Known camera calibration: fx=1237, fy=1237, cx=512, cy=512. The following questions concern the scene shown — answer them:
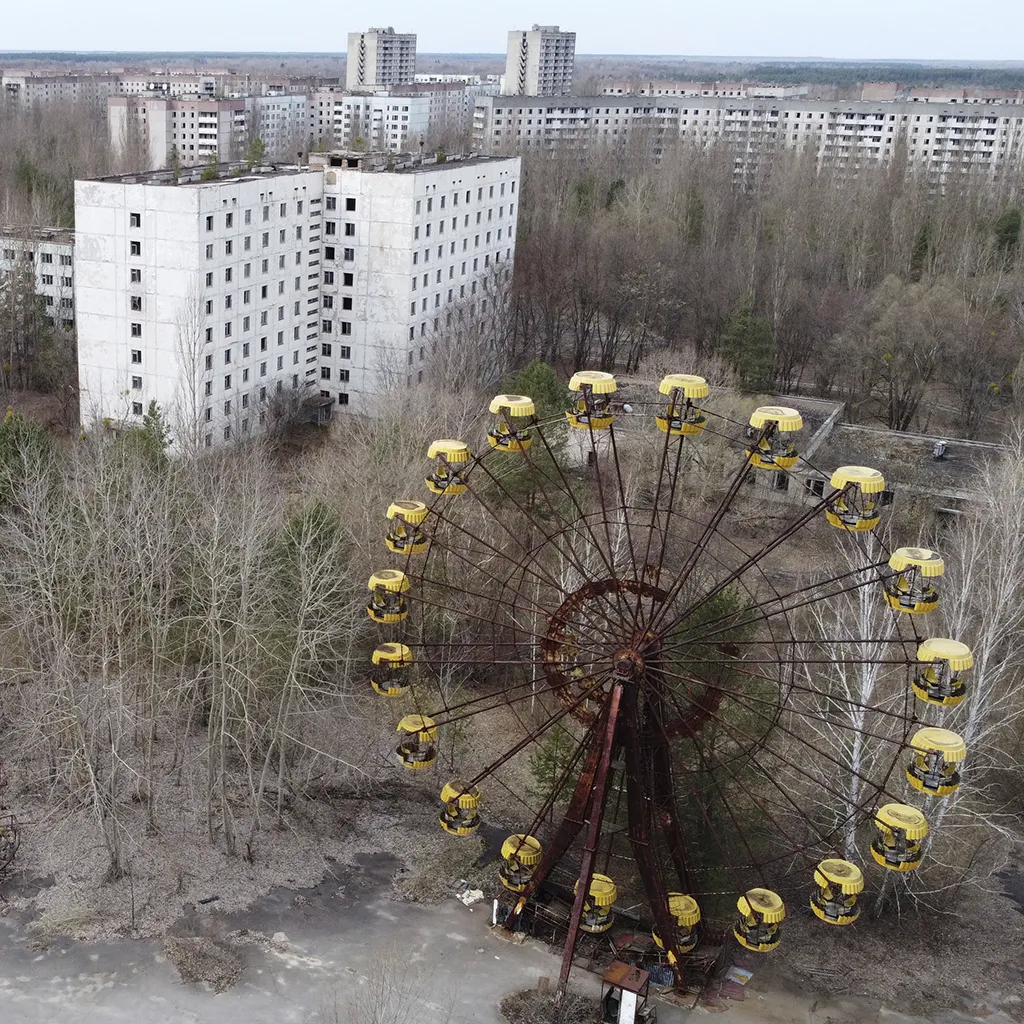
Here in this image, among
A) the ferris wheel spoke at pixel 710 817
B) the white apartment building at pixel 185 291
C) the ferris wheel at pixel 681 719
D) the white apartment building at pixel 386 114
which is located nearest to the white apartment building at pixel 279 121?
the white apartment building at pixel 386 114

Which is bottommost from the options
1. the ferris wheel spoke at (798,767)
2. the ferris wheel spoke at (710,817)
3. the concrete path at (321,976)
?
the concrete path at (321,976)

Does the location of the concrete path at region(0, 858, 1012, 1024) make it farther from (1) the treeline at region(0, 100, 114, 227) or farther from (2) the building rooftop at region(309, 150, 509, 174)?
(1) the treeline at region(0, 100, 114, 227)

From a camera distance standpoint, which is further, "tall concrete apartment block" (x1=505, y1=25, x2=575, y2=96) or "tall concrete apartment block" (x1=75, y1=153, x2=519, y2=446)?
"tall concrete apartment block" (x1=505, y1=25, x2=575, y2=96)

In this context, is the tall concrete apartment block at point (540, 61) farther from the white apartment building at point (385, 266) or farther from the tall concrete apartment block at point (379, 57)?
the white apartment building at point (385, 266)

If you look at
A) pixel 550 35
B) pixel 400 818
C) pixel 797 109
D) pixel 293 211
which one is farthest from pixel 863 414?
pixel 550 35

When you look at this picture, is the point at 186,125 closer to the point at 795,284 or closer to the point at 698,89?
the point at 795,284

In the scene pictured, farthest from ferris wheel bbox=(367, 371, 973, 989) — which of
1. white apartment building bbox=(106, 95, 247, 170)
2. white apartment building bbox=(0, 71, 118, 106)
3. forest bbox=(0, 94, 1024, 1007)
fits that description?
white apartment building bbox=(0, 71, 118, 106)

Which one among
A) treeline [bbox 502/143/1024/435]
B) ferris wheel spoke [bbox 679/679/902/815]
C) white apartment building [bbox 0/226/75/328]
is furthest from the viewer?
white apartment building [bbox 0/226/75/328]
